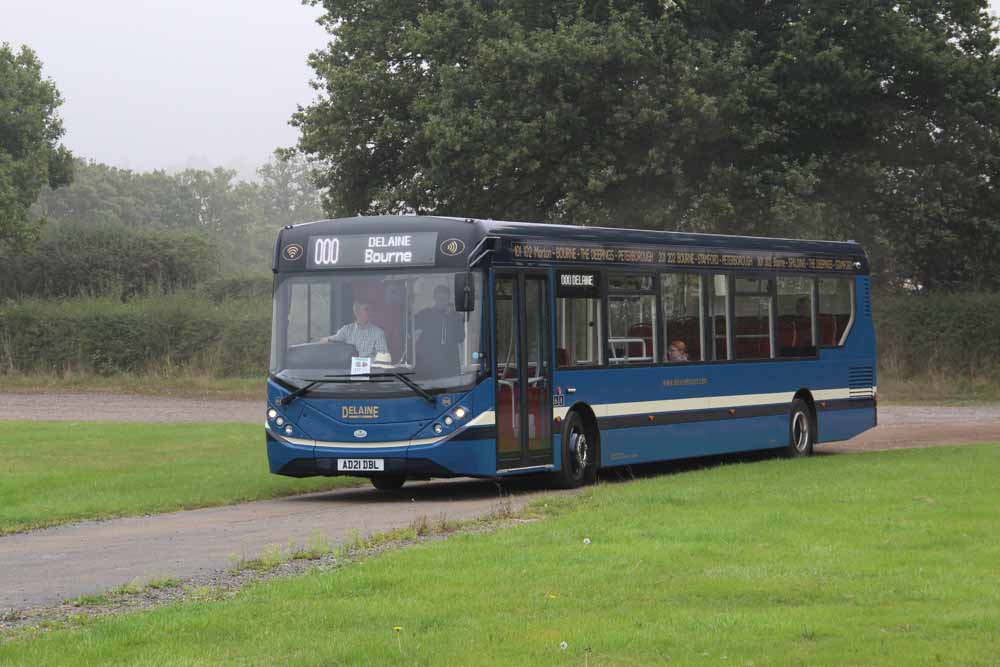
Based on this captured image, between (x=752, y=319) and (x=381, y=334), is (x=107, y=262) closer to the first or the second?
(x=752, y=319)

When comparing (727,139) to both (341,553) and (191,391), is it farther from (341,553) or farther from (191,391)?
(341,553)

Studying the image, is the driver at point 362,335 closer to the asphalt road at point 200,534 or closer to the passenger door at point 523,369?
the passenger door at point 523,369

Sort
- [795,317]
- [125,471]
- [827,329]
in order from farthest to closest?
[827,329] → [795,317] → [125,471]

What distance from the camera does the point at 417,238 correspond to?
19516mm

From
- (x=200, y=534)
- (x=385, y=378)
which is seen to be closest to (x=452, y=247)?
(x=385, y=378)

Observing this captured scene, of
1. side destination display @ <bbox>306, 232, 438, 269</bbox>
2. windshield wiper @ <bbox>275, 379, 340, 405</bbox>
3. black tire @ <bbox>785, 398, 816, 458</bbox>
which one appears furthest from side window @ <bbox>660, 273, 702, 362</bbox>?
windshield wiper @ <bbox>275, 379, 340, 405</bbox>

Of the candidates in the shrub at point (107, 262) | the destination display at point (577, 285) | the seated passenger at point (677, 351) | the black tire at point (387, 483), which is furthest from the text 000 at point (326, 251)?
the shrub at point (107, 262)

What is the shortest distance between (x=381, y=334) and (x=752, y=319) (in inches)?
285

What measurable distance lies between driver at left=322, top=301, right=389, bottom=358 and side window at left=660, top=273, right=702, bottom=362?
4819mm

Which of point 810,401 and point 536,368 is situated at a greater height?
point 536,368

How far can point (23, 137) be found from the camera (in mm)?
55625

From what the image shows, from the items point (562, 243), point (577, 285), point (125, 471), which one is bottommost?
point (125, 471)

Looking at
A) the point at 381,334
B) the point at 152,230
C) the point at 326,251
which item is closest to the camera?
the point at 381,334

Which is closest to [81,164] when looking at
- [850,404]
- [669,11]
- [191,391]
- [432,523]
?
[191,391]
